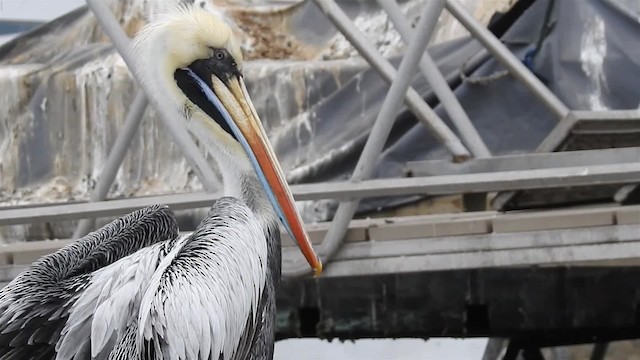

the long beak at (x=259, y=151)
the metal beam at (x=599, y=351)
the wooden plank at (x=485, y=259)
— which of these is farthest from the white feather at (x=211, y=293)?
the metal beam at (x=599, y=351)

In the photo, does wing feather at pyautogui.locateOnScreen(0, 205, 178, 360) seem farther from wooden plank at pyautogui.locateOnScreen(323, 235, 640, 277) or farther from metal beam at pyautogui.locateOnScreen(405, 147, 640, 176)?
metal beam at pyautogui.locateOnScreen(405, 147, 640, 176)

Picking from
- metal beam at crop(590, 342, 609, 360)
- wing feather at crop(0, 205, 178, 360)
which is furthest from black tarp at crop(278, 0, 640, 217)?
wing feather at crop(0, 205, 178, 360)

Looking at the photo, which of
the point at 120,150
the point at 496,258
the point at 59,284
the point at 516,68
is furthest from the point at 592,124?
the point at 59,284

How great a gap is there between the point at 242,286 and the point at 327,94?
10.7ft

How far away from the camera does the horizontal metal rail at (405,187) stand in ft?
18.3

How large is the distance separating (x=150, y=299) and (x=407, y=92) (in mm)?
2467

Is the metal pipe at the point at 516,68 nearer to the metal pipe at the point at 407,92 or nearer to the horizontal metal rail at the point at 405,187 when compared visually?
the metal pipe at the point at 407,92

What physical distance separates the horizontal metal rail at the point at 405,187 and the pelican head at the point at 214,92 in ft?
2.77

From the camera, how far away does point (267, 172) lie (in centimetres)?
473

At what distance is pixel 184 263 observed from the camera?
4.16 metres

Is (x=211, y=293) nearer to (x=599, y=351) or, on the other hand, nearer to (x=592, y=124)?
(x=592, y=124)

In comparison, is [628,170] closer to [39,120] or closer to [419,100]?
[419,100]

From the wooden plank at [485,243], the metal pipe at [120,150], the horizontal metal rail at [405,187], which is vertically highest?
the metal pipe at [120,150]

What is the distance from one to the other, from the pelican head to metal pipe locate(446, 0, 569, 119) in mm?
1935
